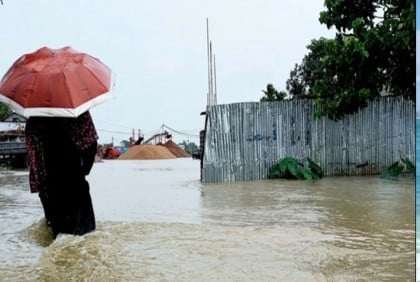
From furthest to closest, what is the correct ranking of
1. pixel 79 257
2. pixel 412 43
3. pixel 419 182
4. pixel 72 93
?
pixel 412 43
pixel 72 93
pixel 79 257
pixel 419 182

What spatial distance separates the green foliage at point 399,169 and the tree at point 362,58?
4.23 ft

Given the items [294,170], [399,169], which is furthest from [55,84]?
[399,169]

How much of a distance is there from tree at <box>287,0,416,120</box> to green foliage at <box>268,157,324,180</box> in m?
1.05

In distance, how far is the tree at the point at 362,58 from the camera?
9.26 metres

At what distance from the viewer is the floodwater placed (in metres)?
3.00

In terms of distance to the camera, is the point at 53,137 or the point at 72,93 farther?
the point at 53,137

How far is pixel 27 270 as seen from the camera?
3152 mm

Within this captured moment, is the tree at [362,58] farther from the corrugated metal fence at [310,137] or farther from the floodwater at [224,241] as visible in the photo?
the floodwater at [224,241]

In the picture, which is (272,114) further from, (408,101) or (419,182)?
(419,182)

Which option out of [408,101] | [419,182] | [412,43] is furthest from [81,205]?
[408,101]

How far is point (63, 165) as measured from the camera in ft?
13.1

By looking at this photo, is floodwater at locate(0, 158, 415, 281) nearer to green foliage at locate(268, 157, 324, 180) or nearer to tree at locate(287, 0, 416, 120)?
green foliage at locate(268, 157, 324, 180)

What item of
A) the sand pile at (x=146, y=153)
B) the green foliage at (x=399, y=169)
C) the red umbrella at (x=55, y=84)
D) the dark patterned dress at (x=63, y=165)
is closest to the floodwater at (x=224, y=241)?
the dark patterned dress at (x=63, y=165)

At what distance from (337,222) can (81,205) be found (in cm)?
229
